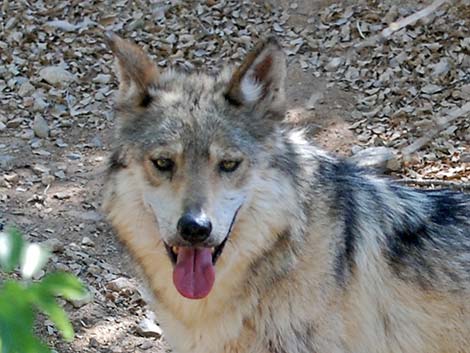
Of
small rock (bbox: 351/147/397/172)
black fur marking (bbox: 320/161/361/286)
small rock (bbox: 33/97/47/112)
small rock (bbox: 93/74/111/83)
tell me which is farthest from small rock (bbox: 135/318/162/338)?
small rock (bbox: 93/74/111/83)

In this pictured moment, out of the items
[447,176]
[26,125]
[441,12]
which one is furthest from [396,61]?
[26,125]

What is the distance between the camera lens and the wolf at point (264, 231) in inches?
123

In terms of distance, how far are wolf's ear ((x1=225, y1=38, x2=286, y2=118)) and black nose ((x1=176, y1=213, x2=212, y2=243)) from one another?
0.59 m

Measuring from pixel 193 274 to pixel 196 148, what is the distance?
48cm

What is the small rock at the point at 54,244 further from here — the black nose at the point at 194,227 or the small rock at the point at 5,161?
the black nose at the point at 194,227

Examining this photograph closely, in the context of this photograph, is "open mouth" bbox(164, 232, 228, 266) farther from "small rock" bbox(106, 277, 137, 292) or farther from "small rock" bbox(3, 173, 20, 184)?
"small rock" bbox(3, 173, 20, 184)

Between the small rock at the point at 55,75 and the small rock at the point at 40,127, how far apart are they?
24.4 inches

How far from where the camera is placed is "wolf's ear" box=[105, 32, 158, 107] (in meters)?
3.37

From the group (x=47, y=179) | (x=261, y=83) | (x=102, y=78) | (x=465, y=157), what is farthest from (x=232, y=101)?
(x=102, y=78)

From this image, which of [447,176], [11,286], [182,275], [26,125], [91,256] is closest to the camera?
[11,286]

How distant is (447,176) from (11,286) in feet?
15.7

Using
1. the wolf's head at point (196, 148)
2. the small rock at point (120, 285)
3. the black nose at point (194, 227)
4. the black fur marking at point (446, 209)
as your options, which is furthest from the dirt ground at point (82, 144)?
the black fur marking at point (446, 209)

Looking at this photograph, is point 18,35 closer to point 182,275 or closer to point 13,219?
point 13,219

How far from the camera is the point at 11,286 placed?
1.23 metres
